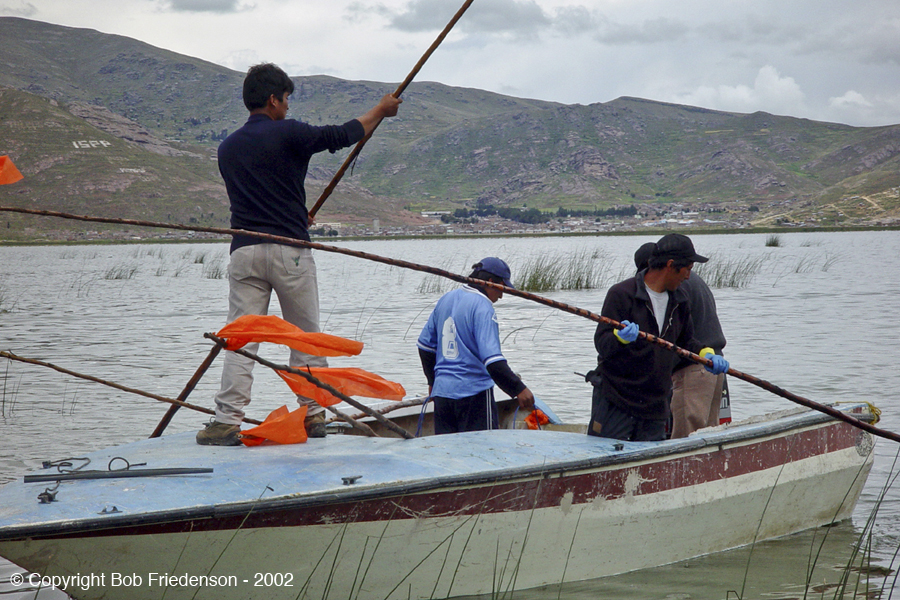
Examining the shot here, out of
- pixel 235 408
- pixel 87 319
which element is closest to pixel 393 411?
pixel 235 408

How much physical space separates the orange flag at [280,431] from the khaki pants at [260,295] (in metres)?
0.15

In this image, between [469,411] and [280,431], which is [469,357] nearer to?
[469,411]

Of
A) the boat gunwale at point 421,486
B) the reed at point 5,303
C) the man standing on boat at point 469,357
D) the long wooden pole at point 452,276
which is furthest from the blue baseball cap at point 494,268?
the reed at point 5,303

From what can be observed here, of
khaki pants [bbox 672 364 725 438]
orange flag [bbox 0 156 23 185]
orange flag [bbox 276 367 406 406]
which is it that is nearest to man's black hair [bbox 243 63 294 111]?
orange flag [bbox 0 156 23 185]

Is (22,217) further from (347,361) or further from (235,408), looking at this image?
(235,408)

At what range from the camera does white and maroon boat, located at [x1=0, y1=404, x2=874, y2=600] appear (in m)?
3.77

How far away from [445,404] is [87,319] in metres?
15.1

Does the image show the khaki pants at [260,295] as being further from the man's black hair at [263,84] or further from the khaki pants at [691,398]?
the khaki pants at [691,398]

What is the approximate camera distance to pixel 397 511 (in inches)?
164

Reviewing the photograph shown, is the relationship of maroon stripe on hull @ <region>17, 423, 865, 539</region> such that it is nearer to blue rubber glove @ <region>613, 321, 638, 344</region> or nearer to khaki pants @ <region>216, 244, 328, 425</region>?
blue rubber glove @ <region>613, 321, 638, 344</region>

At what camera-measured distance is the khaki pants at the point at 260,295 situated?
4914 mm

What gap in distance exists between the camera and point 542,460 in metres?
4.52

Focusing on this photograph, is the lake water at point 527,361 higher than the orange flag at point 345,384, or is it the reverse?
the orange flag at point 345,384

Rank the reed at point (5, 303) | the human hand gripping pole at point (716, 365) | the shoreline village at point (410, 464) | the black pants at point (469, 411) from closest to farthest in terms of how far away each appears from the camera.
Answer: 1. the shoreline village at point (410, 464)
2. the human hand gripping pole at point (716, 365)
3. the black pants at point (469, 411)
4. the reed at point (5, 303)
